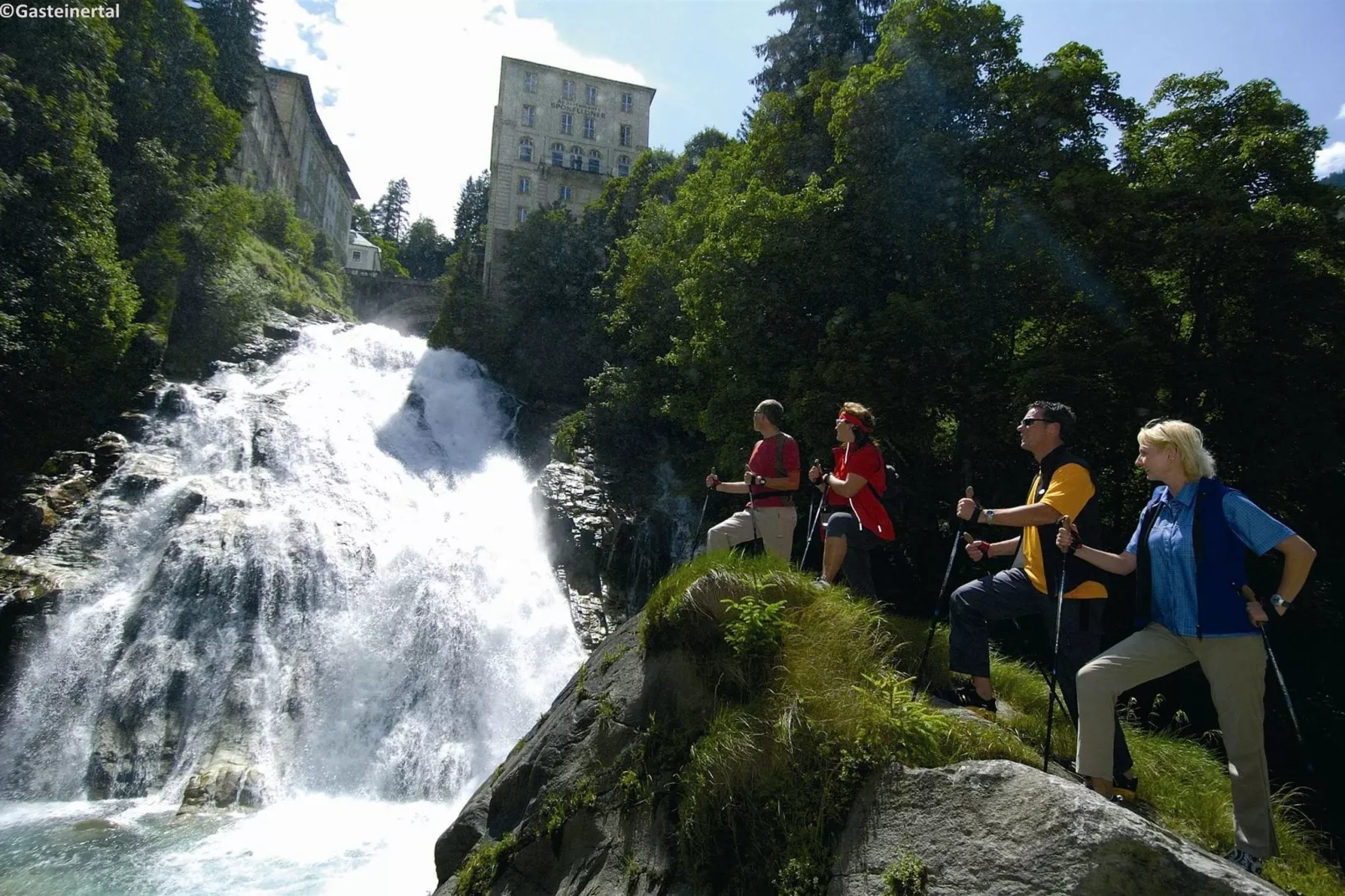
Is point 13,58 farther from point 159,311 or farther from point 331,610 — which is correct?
point 331,610

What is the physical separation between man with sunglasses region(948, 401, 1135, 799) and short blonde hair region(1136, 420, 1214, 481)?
1.74 ft

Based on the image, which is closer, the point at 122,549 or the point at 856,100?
the point at 122,549

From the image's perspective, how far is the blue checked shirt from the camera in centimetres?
385

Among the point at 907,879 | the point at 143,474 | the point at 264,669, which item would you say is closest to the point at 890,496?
the point at 907,879

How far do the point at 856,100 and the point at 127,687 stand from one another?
17.4m

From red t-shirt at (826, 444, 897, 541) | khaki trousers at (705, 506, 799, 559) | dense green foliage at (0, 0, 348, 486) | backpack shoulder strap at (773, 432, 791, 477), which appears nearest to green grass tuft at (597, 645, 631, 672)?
khaki trousers at (705, 506, 799, 559)

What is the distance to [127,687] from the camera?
1345cm

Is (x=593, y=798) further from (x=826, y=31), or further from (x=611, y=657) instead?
(x=826, y=31)

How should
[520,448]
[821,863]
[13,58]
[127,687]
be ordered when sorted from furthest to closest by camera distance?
[520,448] → [13,58] → [127,687] → [821,863]

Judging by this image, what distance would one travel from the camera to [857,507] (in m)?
6.30

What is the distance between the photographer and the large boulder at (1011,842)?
2.98 m

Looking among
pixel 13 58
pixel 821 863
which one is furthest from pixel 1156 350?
pixel 13 58

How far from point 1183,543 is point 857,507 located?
251cm

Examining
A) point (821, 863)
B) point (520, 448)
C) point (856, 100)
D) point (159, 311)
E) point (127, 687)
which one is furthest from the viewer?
point (520, 448)
